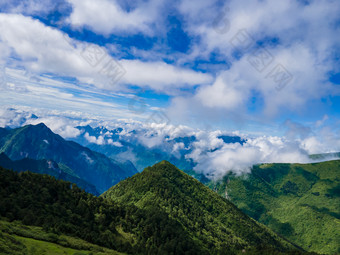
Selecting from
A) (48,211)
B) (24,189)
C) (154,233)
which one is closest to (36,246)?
(48,211)

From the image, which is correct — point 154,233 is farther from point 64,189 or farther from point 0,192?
point 0,192

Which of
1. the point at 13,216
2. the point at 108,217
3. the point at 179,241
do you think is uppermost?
the point at 13,216

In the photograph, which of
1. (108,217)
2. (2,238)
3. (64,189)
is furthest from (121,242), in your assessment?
(2,238)

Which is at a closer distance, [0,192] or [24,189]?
[0,192]

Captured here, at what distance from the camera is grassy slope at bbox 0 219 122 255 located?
257ft

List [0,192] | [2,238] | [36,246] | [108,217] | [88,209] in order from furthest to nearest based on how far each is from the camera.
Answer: [108,217] → [88,209] → [0,192] → [36,246] → [2,238]

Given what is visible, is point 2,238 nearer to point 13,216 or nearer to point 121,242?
point 13,216

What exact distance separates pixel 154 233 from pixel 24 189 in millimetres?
117589

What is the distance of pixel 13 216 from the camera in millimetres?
114688

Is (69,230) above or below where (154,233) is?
above

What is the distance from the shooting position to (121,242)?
15838cm

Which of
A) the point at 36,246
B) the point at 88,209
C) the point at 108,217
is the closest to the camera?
the point at 36,246

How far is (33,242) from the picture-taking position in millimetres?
91562

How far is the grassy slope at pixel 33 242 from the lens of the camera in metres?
78.5
